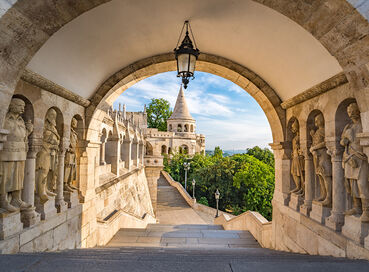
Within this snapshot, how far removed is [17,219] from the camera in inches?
118

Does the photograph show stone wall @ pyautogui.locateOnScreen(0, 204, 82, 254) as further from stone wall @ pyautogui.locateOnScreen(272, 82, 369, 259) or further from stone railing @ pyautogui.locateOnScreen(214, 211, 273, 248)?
stone railing @ pyautogui.locateOnScreen(214, 211, 273, 248)

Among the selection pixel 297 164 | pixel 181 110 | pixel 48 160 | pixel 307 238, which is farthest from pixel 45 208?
pixel 181 110

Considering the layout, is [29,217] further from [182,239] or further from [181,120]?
[181,120]

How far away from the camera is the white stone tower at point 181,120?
40.7 m

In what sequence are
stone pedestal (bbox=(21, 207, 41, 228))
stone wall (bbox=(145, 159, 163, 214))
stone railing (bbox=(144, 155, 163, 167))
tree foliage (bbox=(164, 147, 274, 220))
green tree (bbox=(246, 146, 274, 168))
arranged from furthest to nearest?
1. green tree (bbox=(246, 146, 274, 168))
2. tree foliage (bbox=(164, 147, 274, 220))
3. stone railing (bbox=(144, 155, 163, 167))
4. stone wall (bbox=(145, 159, 163, 214))
5. stone pedestal (bbox=(21, 207, 41, 228))

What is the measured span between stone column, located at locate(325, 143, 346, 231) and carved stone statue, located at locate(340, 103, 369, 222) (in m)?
0.25

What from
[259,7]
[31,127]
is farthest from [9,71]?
[259,7]

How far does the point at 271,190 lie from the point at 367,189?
58.6ft

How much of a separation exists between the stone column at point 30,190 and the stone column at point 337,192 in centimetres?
419

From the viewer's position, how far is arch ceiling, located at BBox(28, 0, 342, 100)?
3.46m

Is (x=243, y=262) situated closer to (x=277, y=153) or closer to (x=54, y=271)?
(x=54, y=271)

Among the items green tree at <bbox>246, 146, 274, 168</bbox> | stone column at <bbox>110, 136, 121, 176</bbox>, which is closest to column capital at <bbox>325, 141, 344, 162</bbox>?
stone column at <bbox>110, 136, 121, 176</bbox>

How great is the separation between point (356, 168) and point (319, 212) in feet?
4.00

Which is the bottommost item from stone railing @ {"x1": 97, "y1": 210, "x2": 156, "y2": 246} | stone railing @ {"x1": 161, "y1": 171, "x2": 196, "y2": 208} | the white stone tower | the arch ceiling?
stone railing @ {"x1": 161, "y1": 171, "x2": 196, "y2": 208}
